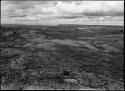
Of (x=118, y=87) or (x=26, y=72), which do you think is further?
(x=26, y=72)

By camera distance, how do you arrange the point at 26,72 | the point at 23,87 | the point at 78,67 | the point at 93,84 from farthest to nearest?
the point at 78,67 → the point at 26,72 → the point at 93,84 → the point at 23,87

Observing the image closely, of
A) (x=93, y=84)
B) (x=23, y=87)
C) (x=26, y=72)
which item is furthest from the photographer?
(x=26, y=72)

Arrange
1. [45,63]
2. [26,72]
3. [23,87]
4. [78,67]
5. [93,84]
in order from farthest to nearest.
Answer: [45,63], [78,67], [26,72], [93,84], [23,87]

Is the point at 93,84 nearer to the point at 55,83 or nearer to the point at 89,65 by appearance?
the point at 55,83

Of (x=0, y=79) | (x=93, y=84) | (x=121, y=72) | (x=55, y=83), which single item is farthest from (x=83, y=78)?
(x=0, y=79)

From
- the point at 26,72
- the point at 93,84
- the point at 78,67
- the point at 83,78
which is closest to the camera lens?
the point at 93,84

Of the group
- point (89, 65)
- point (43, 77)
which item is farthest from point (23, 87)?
point (89, 65)

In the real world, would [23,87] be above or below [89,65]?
above

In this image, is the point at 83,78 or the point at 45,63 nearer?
the point at 83,78

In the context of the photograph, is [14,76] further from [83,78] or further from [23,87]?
[83,78]
